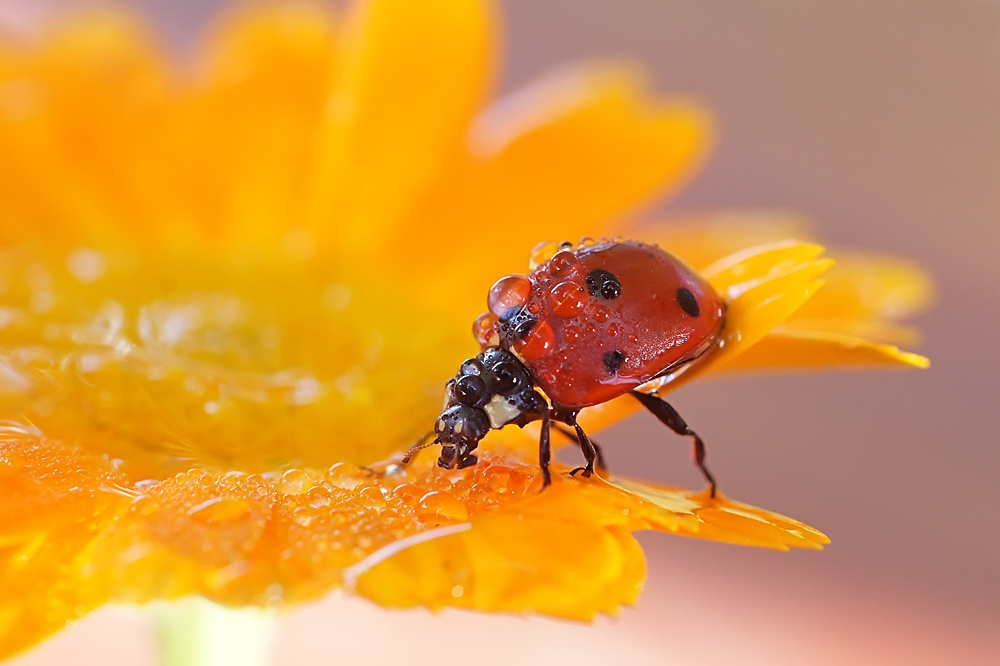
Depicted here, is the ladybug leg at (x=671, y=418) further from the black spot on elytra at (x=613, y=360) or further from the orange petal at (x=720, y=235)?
the orange petal at (x=720, y=235)

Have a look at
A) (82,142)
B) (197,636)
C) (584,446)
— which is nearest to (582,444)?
(584,446)

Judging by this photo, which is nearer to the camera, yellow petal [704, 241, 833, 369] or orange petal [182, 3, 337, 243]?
yellow petal [704, 241, 833, 369]

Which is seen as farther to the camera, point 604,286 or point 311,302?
point 311,302

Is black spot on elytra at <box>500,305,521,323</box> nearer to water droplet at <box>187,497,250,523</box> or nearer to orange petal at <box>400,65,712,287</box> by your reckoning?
water droplet at <box>187,497,250,523</box>

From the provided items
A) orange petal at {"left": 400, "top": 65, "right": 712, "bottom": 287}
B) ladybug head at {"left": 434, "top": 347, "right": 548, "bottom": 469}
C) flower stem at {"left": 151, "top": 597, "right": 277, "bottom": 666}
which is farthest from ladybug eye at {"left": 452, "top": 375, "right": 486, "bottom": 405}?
orange petal at {"left": 400, "top": 65, "right": 712, "bottom": 287}

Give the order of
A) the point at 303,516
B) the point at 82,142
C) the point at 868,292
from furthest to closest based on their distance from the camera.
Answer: the point at 82,142, the point at 868,292, the point at 303,516

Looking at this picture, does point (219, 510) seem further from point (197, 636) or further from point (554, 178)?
point (554, 178)

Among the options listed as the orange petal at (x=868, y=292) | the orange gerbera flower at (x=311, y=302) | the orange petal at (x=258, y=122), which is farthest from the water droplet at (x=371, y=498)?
the orange petal at (x=258, y=122)
